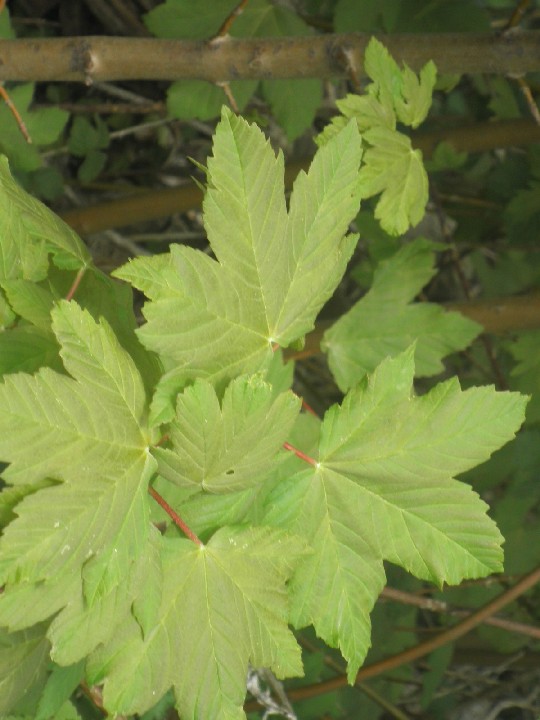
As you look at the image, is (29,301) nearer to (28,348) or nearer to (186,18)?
(28,348)

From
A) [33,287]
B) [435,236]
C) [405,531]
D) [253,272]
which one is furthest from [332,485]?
[435,236]

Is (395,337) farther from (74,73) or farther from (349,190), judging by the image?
(74,73)

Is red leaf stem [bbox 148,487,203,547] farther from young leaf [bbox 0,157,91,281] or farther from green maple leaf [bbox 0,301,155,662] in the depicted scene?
young leaf [bbox 0,157,91,281]

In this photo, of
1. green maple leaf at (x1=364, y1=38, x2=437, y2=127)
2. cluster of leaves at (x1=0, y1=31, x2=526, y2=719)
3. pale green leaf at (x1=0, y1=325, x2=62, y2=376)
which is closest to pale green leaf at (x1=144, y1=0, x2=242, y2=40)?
green maple leaf at (x1=364, y1=38, x2=437, y2=127)

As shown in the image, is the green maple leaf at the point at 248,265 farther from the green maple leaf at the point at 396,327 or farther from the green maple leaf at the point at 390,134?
the green maple leaf at the point at 396,327

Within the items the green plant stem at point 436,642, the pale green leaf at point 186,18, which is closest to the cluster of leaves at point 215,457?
the green plant stem at point 436,642

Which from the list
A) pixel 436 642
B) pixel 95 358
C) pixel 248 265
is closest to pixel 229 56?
pixel 248 265
